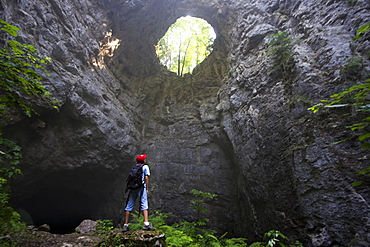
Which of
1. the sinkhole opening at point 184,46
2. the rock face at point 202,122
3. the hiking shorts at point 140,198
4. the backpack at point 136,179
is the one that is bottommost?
the hiking shorts at point 140,198

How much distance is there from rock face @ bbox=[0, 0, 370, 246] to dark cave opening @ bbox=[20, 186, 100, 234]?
0.23ft

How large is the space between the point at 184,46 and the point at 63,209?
14379mm

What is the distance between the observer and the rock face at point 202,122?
5.71 meters

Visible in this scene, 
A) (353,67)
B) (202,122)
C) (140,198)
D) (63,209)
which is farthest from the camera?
(63,209)

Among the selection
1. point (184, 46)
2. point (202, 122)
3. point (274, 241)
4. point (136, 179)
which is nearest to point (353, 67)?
point (274, 241)

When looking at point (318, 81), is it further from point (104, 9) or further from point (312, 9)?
point (104, 9)

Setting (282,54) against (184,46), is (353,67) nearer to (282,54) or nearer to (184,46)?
(282,54)

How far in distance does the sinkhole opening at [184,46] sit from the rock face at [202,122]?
368 centimetres

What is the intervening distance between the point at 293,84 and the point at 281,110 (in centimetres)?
92

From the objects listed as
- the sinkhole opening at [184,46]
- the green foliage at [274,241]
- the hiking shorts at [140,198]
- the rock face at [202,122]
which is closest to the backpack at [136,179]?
the hiking shorts at [140,198]

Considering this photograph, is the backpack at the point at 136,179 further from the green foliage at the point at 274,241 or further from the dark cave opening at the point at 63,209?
the dark cave opening at the point at 63,209

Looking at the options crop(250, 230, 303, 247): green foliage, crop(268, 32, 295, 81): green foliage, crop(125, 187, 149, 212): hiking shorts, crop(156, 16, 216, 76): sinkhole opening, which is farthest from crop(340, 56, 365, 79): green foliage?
crop(156, 16, 216, 76): sinkhole opening

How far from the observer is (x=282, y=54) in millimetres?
7578

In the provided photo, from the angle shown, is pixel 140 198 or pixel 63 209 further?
pixel 63 209
